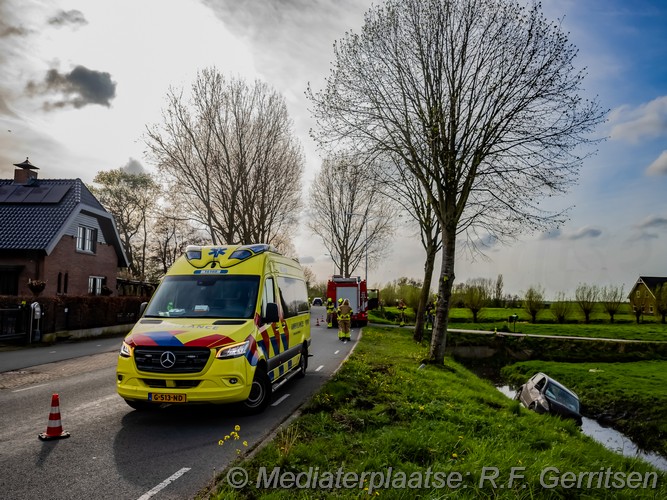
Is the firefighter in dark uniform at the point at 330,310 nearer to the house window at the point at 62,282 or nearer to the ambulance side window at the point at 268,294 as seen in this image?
the house window at the point at 62,282

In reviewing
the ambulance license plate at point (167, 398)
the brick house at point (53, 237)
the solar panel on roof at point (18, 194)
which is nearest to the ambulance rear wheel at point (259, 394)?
the ambulance license plate at point (167, 398)

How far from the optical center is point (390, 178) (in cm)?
1812

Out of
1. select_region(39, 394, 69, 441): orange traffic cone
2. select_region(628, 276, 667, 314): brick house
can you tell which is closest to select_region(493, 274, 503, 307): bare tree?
select_region(628, 276, 667, 314): brick house

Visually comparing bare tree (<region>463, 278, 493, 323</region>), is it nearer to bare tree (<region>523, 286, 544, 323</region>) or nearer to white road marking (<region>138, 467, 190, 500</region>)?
bare tree (<region>523, 286, 544, 323</region>)

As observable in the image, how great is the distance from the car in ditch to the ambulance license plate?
9.39 m

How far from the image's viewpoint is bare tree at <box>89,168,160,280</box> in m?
44.3

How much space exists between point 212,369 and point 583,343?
2933 centimetres

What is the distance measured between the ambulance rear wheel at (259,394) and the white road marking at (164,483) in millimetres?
2253

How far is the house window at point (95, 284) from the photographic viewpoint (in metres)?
29.8

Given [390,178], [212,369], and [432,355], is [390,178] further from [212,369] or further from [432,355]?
[212,369]

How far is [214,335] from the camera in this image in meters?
6.79

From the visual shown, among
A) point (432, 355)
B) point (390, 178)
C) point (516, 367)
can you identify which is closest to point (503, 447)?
point (432, 355)

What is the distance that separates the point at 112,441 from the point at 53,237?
22167mm

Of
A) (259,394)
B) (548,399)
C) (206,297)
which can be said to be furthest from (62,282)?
(548,399)
